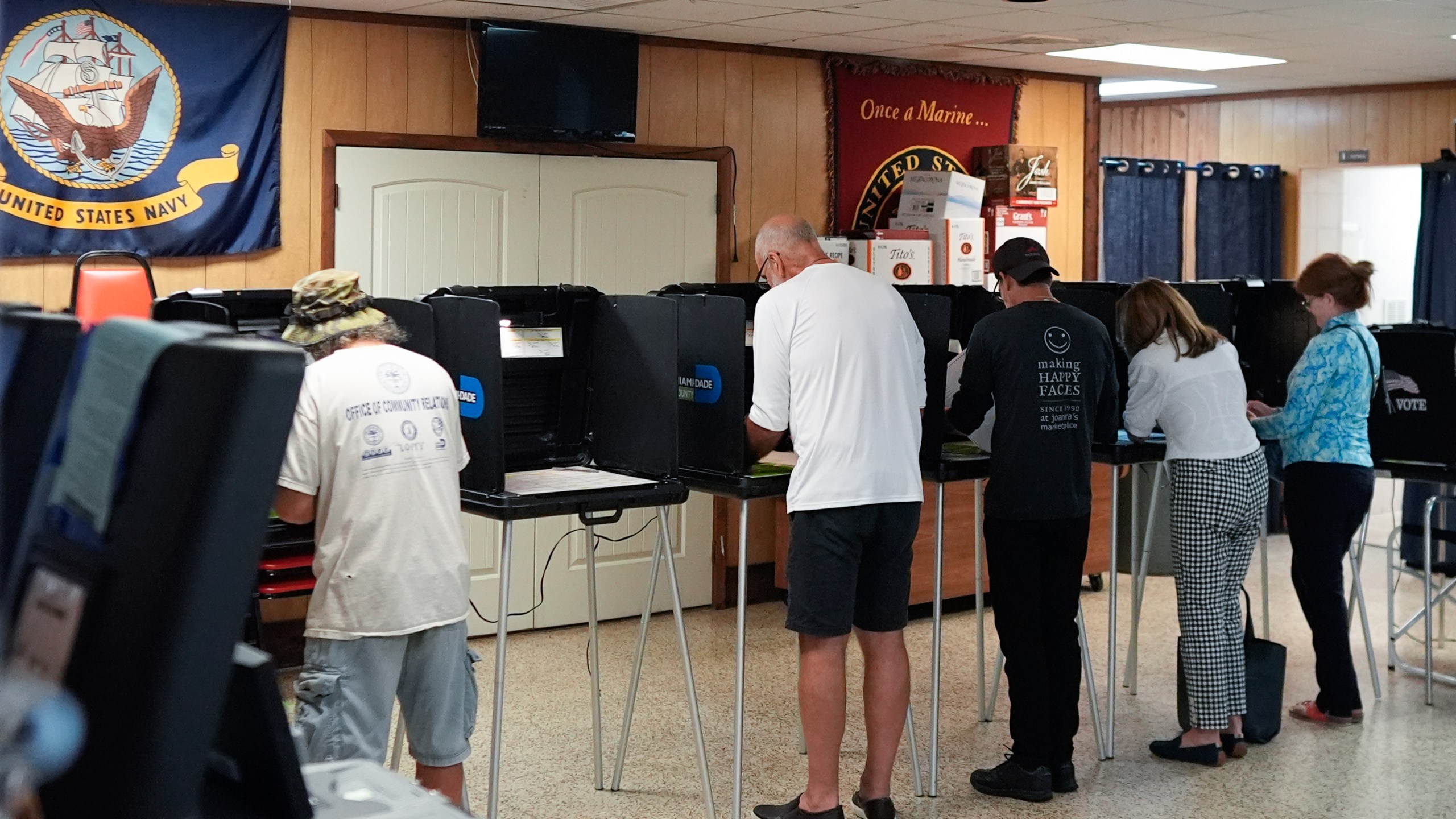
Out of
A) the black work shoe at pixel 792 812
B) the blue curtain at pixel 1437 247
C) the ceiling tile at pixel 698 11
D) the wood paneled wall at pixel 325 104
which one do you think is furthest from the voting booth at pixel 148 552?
the blue curtain at pixel 1437 247

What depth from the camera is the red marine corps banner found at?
6.33 m

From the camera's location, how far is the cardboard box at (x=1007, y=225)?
6.58m

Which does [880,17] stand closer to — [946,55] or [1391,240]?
[946,55]

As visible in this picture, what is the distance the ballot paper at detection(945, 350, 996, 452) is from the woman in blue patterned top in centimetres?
107

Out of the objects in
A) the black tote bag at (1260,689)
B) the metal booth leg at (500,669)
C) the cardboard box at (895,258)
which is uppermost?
the cardboard box at (895,258)

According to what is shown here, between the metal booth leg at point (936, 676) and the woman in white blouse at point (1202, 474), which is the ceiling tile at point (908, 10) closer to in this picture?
the woman in white blouse at point (1202, 474)

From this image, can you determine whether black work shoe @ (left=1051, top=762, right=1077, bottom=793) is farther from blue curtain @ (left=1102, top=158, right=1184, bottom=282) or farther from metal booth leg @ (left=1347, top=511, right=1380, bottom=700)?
blue curtain @ (left=1102, top=158, right=1184, bottom=282)

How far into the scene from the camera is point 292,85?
5008mm

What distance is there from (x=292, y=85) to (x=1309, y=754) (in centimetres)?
398

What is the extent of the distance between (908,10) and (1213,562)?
88.5 inches

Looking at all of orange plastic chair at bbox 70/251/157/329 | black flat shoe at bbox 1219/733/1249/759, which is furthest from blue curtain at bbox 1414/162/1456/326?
orange plastic chair at bbox 70/251/157/329

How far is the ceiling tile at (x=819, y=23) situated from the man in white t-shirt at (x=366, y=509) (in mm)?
2934

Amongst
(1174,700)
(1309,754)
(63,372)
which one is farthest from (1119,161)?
(63,372)

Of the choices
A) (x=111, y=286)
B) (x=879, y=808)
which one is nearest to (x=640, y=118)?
(x=111, y=286)
